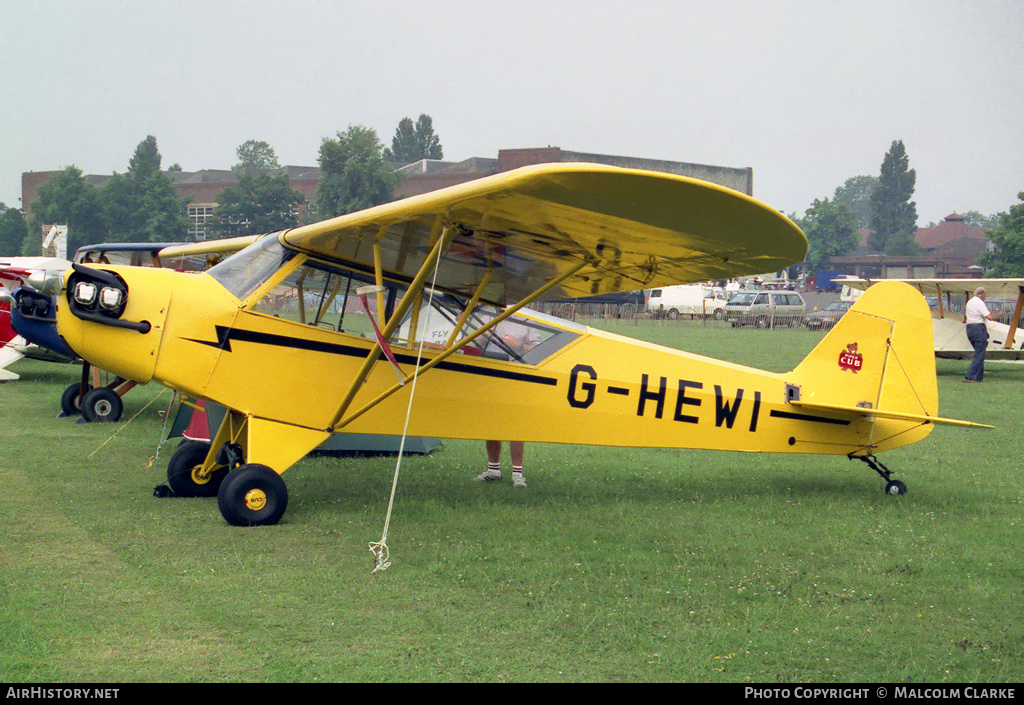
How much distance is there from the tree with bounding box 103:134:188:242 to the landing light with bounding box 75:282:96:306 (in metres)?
66.0

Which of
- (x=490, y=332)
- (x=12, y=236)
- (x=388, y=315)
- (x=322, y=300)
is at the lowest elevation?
(x=490, y=332)

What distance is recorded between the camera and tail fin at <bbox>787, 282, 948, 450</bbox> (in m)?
8.46

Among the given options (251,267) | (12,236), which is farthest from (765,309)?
(12,236)

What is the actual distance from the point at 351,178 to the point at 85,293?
199 feet

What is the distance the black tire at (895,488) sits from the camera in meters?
8.35

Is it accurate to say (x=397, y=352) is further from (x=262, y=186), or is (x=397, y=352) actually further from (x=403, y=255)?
(x=262, y=186)

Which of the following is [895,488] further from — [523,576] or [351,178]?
[351,178]

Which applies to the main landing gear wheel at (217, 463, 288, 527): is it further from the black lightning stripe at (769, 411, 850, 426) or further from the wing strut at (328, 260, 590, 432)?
the black lightning stripe at (769, 411, 850, 426)

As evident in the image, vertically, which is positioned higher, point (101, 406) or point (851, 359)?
point (851, 359)

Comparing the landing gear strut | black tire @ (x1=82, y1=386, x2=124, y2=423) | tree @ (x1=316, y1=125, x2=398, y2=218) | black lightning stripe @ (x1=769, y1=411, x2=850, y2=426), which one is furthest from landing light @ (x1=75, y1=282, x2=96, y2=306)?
tree @ (x1=316, y1=125, x2=398, y2=218)

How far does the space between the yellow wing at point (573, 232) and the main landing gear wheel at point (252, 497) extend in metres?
1.83

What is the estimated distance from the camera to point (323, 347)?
7.29m

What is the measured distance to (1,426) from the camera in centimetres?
1165

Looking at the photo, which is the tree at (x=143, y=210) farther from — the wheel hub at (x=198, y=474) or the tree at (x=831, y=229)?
the tree at (x=831, y=229)
